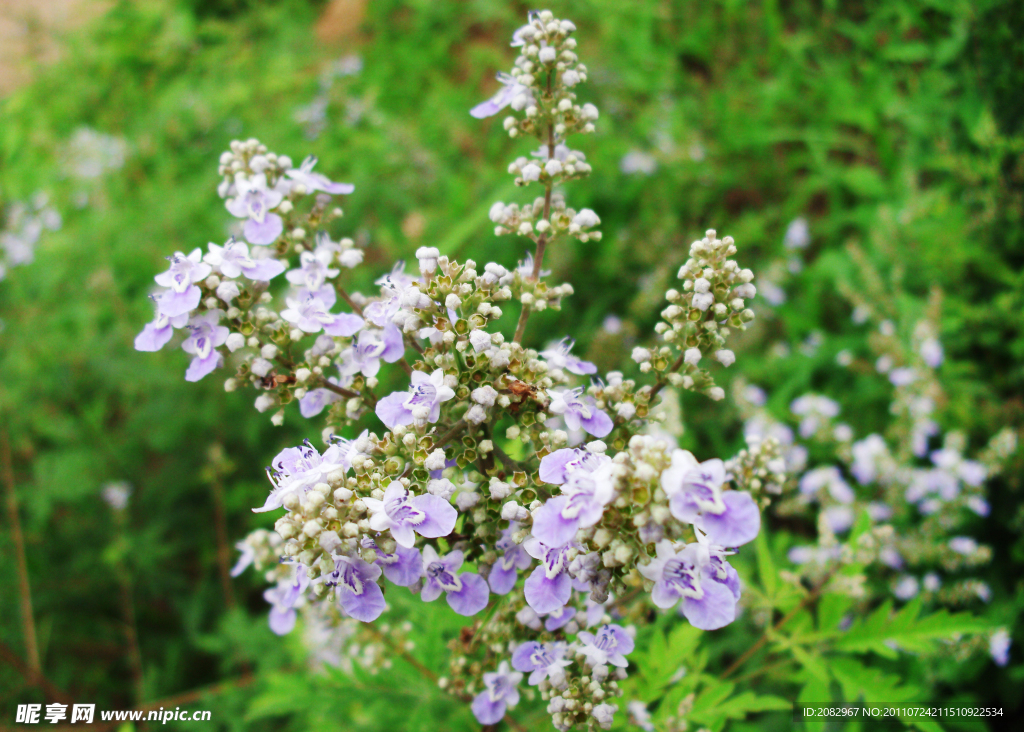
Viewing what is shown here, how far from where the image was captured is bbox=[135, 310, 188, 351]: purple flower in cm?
199

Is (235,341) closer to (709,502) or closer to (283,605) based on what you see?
(283,605)

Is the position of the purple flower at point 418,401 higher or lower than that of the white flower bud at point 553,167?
lower

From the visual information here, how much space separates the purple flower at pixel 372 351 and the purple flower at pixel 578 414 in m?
0.50

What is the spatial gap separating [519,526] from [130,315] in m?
5.11

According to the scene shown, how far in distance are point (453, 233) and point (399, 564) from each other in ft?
13.2

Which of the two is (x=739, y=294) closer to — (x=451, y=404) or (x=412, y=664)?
(x=451, y=404)

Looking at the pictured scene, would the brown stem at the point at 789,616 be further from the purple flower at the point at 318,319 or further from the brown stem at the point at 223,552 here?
the brown stem at the point at 223,552

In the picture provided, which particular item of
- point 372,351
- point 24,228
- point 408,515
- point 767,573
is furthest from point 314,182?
point 24,228

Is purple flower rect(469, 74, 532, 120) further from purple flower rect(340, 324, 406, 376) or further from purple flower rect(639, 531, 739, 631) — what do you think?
purple flower rect(639, 531, 739, 631)

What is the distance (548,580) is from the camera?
1.70 metres

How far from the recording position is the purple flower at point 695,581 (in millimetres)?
1576

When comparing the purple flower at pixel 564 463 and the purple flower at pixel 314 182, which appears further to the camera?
the purple flower at pixel 314 182

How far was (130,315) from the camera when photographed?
561cm

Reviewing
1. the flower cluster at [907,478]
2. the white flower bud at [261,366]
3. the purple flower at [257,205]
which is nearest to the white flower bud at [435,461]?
the white flower bud at [261,366]
